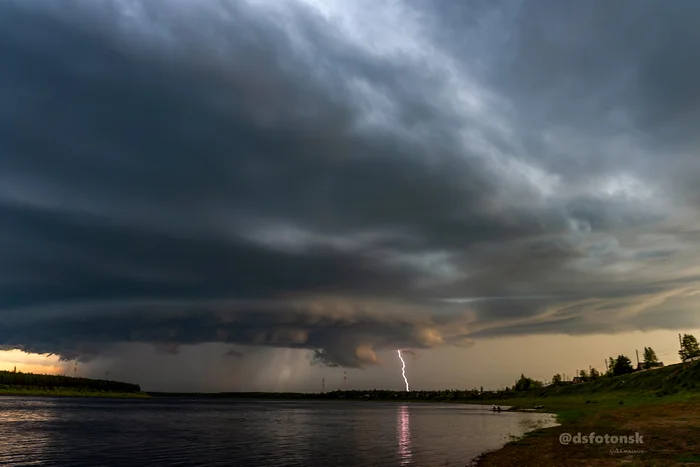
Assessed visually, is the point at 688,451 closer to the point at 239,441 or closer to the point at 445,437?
the point at 445,437

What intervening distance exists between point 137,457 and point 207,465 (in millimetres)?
14440

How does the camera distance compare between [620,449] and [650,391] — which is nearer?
[620,449]

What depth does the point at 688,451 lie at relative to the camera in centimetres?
4741

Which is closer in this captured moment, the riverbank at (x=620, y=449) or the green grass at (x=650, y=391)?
the riverbank at (x=620, y=449)

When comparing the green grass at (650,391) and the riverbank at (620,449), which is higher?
the green grass at (650,391)

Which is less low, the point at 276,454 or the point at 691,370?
the point at 691,370

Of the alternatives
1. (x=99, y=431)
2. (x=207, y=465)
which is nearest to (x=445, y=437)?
(x=207, y=465)

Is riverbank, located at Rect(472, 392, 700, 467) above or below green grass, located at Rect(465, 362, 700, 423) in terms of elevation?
below

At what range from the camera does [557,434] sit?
7950 centimetres

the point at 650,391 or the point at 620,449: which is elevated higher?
the point at 650,391

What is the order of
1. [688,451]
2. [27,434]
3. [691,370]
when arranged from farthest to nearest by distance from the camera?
[691,370] → [27,434] → [688,451]

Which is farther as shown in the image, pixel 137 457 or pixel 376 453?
pixel 376 453

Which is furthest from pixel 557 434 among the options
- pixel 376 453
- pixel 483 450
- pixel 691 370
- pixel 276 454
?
pixel 691 370

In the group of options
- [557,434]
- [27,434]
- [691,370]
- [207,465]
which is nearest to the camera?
[207,465]
